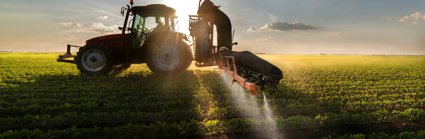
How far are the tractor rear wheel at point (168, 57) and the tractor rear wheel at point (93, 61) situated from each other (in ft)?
5.24

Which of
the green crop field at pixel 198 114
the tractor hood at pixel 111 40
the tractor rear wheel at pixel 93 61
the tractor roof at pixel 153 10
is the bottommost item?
the green crop field at pixel 198 114

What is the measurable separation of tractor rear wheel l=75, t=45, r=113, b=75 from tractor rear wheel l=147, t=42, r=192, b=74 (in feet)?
5.24

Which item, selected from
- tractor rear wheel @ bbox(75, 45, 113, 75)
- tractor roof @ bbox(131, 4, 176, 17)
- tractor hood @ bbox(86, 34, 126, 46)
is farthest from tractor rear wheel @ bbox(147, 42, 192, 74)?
tractor rear wheel @ bbox(75, 45, 113, 75)

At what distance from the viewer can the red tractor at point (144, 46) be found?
13383 mm

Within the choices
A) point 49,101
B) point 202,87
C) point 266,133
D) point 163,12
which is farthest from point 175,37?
point 266,133

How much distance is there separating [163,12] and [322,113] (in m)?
7.46

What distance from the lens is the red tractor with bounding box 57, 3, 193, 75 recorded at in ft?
43.9

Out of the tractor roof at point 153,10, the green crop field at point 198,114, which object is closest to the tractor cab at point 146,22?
the tractor roof at point 153,10

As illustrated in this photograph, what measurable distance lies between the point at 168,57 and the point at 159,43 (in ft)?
1.86

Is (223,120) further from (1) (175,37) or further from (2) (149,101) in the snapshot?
(1) (175,37)

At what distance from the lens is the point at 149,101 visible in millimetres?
9289

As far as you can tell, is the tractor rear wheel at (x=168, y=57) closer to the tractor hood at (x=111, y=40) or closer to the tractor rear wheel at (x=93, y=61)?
the tractor hood at (x=111, y=40)

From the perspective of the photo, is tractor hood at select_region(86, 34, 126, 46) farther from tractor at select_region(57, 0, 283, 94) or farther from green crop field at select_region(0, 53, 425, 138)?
green crop field at select_region(0, 53, 425, 138)

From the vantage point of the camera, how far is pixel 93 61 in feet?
46.1
